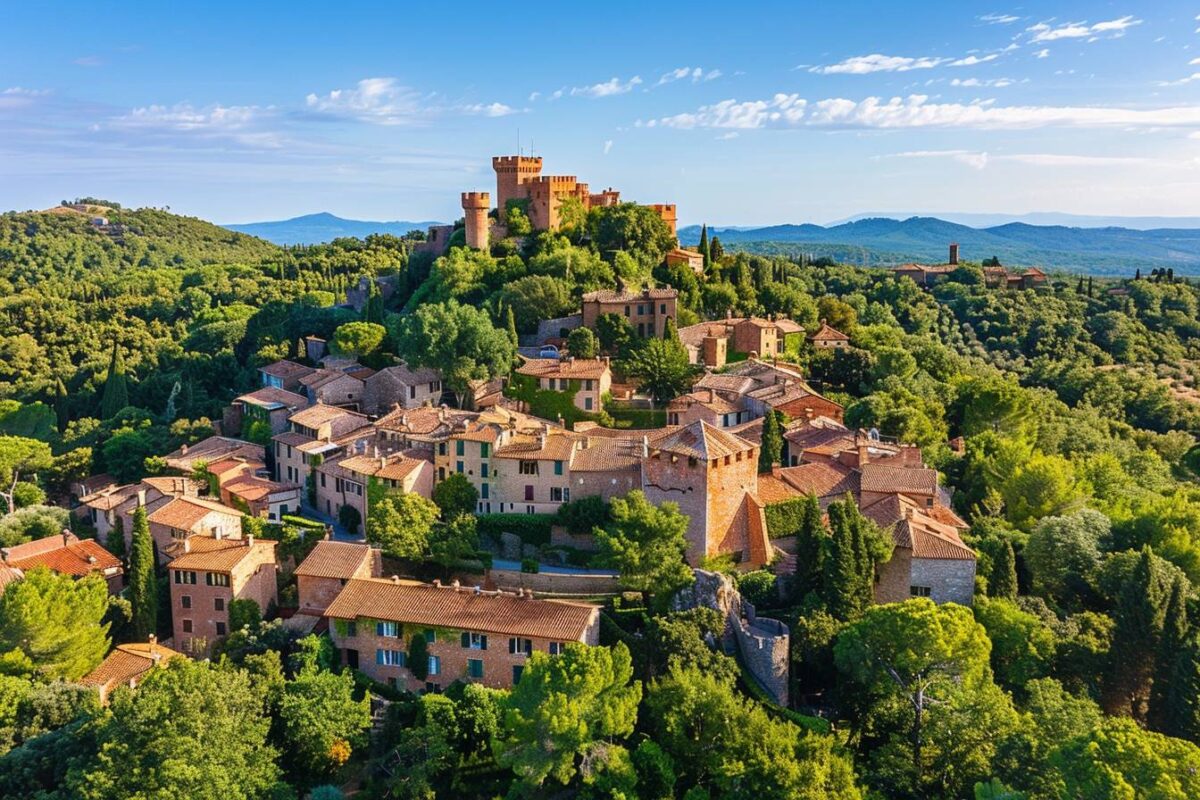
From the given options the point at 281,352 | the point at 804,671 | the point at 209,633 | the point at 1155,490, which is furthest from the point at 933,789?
the point at 281,352

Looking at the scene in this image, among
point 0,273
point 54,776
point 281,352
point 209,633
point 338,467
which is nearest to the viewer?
point 54,776

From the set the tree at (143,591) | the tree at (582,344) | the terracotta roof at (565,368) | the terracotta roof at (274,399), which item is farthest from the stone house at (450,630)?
the tree at (582,344)

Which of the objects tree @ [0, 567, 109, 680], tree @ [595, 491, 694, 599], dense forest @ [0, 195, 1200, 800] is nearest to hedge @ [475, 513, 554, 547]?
tree @ [595, 491, 694, 599]

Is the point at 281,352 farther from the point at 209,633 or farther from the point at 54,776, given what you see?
the point at 54,776

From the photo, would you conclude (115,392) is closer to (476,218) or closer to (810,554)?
(476,218)

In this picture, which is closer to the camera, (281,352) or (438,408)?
(438,408)

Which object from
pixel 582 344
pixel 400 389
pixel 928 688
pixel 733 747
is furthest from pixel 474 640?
pixel 582 344

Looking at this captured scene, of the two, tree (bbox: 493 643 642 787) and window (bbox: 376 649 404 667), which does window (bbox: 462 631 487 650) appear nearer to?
window (bbox: 376 649 404 667)
